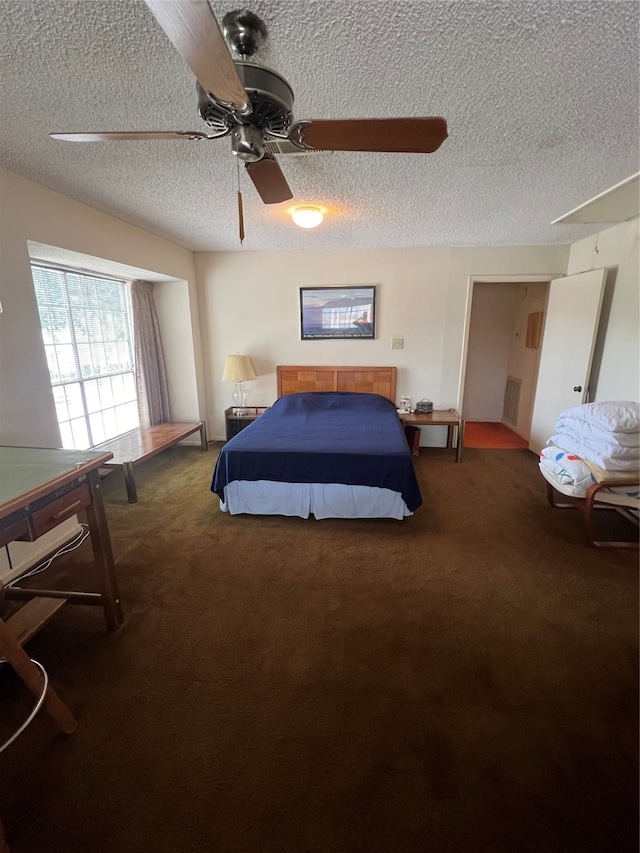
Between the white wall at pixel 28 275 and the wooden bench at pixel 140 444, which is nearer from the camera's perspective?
the white wall at pixel 28 275

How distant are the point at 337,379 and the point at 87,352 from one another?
8.84 feet

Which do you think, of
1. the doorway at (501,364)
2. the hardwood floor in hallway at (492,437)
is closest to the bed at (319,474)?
the hardwood floor in hallway at (492,437)

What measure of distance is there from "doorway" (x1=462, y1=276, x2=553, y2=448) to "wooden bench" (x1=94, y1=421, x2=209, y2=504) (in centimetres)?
360

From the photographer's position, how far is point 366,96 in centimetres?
147

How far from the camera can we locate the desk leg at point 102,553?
1702 millimetres

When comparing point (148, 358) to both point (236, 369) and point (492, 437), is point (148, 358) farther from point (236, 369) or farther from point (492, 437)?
point (492, 437)

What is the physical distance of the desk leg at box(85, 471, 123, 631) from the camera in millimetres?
1702

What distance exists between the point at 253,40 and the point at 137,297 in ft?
11.0

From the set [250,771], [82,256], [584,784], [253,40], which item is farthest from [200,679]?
[82,256]

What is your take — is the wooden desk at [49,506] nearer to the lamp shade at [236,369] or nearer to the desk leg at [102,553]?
the desk leg at [102,553]

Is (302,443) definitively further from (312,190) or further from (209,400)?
(209,400)

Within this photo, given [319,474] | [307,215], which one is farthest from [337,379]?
[307,215]

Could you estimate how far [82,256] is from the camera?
9.21ft

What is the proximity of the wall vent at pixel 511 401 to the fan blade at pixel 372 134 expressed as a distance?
4626mm
